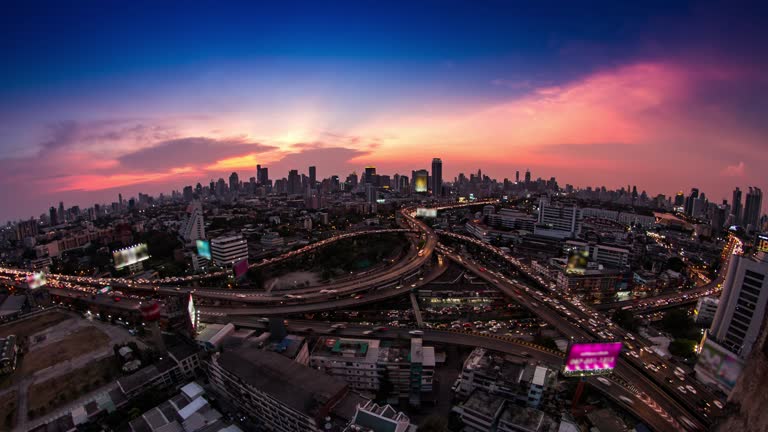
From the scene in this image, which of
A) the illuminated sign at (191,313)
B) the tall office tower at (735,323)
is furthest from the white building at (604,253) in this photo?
the illuminated sign at (191,313)

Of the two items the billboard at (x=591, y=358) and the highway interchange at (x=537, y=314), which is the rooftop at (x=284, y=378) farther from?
the billboard at (x=591, y=358)

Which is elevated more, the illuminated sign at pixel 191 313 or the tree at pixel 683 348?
the illuminated sign at pixel 191 313

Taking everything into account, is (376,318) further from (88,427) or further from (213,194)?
(213,194)

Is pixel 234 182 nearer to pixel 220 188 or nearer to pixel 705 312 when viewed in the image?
pixel 220 188

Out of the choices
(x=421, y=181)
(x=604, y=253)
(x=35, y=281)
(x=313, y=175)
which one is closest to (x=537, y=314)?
(x=604, y=253)

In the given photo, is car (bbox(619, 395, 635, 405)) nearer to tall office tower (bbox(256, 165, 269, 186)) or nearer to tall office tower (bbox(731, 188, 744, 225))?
tall office tower (bbox(731, 188, 744, 225))

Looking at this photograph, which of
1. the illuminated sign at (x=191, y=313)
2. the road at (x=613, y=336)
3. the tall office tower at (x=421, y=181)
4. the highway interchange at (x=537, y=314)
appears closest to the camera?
the road at (x=613, y=336)

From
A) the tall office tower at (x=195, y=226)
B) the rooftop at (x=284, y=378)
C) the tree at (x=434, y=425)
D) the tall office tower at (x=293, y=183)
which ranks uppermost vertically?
the tall office tower at (x=293, y=183)
